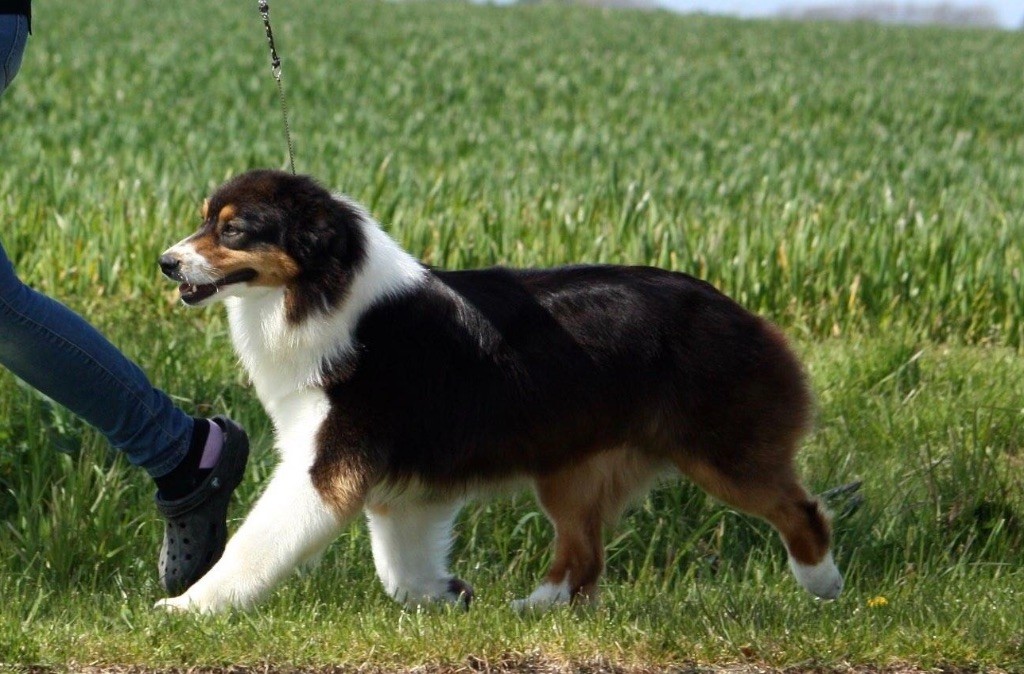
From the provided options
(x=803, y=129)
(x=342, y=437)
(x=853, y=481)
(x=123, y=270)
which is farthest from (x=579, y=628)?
(x=803, y=129)

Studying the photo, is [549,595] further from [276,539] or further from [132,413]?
[132,413]

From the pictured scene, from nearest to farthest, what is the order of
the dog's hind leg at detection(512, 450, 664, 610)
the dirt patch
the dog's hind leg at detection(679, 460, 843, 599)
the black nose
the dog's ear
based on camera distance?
the dirt patch < the black nose < the dog's ear < the dog's hind leg at detection(679, 460, 843, 599) < the dog's hind leg at detection(512, 450, 664, 610)

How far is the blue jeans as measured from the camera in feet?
12.1

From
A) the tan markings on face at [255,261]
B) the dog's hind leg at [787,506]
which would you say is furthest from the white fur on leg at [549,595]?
the tan markings on face at [255,261]

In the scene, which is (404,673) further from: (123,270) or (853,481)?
(123,270)

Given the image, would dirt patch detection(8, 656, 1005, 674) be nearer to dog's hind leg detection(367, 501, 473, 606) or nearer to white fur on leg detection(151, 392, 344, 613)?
white fur on leg detection(151, 392, 344, 613)

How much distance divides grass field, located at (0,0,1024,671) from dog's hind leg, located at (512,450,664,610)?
12cm

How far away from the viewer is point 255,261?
3633mm

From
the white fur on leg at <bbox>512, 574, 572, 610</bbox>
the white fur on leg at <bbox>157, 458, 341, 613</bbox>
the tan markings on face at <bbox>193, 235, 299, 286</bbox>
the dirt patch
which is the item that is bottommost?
the white fur on leg at <bbox>512, 574, 572, 610</bbox>

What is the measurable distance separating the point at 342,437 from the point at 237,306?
49 cm

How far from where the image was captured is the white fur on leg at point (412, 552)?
13.4ft

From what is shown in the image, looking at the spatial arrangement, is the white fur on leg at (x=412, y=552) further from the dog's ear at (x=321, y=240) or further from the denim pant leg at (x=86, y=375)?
the dog's ear at (x=321, y=240)

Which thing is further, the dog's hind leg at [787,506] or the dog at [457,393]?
the dog's hind leg at [787,506]

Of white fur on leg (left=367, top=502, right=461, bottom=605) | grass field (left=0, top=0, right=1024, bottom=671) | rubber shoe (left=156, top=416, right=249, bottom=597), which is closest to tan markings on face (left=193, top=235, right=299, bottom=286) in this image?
rubber shoe (left=156, top=416, right=249, bottom=597)
